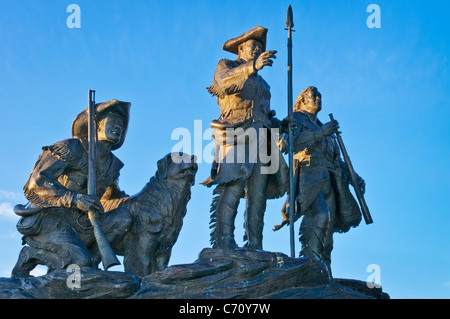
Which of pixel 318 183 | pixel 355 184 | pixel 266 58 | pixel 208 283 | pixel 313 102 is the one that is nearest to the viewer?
pixel 208 283

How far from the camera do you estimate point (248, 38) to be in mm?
10883

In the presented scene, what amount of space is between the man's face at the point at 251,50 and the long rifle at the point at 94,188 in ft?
7.13

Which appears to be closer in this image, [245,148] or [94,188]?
[94,188]

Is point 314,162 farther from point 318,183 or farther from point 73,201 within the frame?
point 73,201

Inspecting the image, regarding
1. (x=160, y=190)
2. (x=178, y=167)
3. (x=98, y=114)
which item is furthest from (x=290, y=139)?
(x=98, y=114)

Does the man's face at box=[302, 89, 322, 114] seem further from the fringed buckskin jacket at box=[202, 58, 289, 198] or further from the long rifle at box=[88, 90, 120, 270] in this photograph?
the long rifle at box=[88, 90, 120, 270]

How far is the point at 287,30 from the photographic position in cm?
1127

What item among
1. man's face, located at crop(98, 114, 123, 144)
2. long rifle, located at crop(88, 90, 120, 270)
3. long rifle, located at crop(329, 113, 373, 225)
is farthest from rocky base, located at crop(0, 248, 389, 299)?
long rifle, located at crop(329, 113, 373, 225)

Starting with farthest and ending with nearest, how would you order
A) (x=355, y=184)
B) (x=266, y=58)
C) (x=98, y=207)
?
(x=355, y=184)
(x=266, y=58)
(x=98, y=207)

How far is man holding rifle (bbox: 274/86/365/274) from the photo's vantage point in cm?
1128

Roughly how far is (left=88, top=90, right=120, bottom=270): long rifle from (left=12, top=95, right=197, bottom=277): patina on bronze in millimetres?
48

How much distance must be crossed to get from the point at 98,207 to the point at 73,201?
315 millimetres
